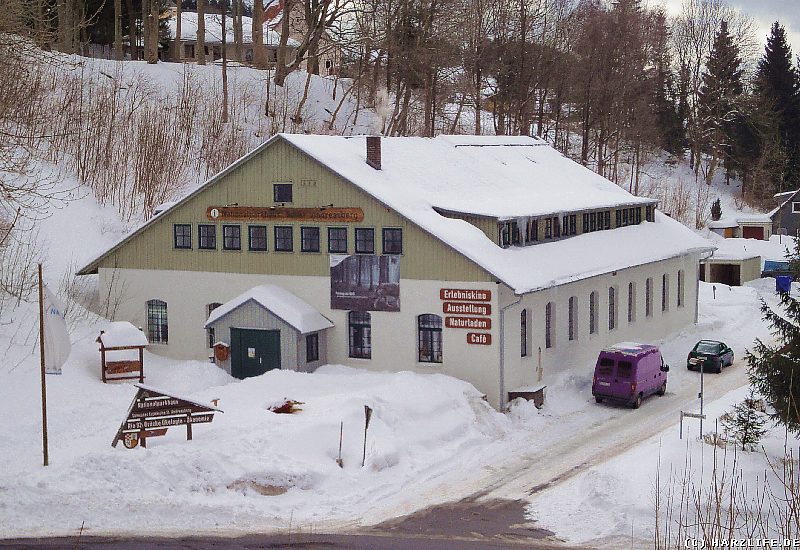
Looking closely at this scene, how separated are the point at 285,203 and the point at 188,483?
13.0 metres

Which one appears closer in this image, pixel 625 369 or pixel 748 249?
pixel 625 369

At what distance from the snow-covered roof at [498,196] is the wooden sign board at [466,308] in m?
1.14

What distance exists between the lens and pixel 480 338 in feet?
105

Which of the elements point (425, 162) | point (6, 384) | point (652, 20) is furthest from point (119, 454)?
point (652, 20)

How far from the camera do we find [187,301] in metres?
36.5

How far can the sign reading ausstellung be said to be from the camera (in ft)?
104

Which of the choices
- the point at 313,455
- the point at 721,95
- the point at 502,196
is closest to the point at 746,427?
the point at 313,455

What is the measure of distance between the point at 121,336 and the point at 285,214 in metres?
6.29

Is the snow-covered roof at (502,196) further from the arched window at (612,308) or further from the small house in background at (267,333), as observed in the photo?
the small house in background at (267,333)

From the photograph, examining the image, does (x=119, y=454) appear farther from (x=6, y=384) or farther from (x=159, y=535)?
(x=6, y=384)

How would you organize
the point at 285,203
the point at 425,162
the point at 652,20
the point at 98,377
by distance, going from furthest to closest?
the point at 652,20 < the point at 425,162 < the point at 285,203 < the point at 98,377

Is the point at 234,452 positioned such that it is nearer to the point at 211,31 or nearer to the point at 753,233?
the point at 753,233

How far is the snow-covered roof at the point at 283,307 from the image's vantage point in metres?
33.4

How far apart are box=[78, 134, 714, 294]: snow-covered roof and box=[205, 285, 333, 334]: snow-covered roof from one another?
405 cm
